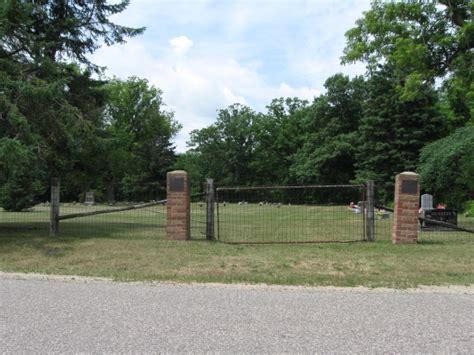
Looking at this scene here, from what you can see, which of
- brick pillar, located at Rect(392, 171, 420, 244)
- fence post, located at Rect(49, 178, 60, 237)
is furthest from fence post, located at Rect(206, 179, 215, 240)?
brick pillar, located at Rect(392, 171, 420, 244)

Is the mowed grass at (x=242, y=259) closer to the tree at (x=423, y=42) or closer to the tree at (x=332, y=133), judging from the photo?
the tree at (x=423, y=42)

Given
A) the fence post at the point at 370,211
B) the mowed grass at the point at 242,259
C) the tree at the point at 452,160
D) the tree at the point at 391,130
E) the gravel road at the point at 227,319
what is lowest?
the gravel road at the point at 227,319

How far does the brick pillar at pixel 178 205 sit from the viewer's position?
1265cm

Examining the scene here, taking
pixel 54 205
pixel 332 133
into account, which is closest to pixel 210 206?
pixel 54 205

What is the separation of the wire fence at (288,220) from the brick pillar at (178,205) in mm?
982

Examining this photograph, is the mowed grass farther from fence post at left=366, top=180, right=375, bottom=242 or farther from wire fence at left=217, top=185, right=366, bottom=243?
wire fence at left=217, top=185, right=366, bottom=243

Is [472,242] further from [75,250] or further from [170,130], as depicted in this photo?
[170,130]

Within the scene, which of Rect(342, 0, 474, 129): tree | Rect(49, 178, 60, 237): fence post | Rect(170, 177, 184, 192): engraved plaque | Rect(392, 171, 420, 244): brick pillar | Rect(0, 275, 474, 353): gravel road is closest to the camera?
Rect(0, 275, 474, 353): gravel road

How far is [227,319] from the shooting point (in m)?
5.82

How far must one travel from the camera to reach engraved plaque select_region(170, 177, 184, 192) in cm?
1264

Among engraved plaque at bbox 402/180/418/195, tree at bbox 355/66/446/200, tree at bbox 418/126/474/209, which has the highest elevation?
tree at bbox 355/66/446/200

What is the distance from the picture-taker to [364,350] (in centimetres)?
475

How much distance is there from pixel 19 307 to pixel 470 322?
545 centimetres

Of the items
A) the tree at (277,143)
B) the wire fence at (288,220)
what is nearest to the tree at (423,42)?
the wire fence at (288,220)
